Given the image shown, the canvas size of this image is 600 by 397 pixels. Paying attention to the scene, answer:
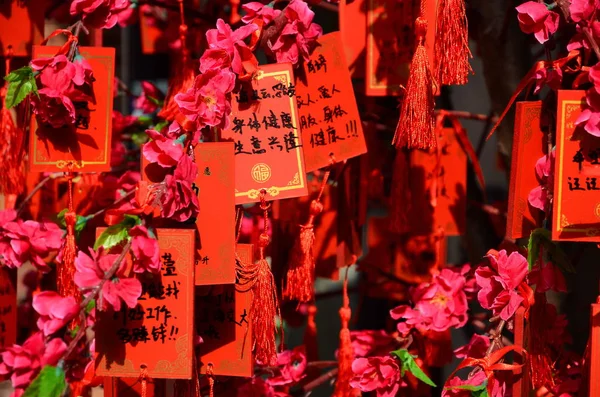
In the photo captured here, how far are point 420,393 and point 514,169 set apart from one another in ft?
1.58

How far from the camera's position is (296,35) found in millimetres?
1138

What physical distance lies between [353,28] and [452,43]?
0.19m

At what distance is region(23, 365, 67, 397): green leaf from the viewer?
3.00ft

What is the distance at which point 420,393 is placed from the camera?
4.56ft

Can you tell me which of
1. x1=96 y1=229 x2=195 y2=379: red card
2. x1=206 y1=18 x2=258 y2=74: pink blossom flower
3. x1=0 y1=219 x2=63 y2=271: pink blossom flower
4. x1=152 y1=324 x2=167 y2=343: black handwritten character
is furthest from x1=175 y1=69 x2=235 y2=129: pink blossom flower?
x1=0 y1=219 x2=63 y2=271: pink blossom flower

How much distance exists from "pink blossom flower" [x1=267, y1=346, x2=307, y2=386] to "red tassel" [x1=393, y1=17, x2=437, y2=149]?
43 centimetres

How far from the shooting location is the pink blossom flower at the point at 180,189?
3.22 feet

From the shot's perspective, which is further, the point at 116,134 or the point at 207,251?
the point at 116,134

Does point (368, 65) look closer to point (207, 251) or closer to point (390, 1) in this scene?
point (390, 1)

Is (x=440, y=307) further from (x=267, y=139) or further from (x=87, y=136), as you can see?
(x=87, y=136)

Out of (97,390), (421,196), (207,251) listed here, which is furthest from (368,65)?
(97,390)

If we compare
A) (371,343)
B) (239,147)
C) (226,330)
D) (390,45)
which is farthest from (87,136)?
(371,343)

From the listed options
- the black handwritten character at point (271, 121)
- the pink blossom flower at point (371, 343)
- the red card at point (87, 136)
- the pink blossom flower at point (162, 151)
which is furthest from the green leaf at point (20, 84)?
the pink blossom flower at point (371, 343)

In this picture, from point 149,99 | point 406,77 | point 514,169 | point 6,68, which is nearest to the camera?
point 514,169
